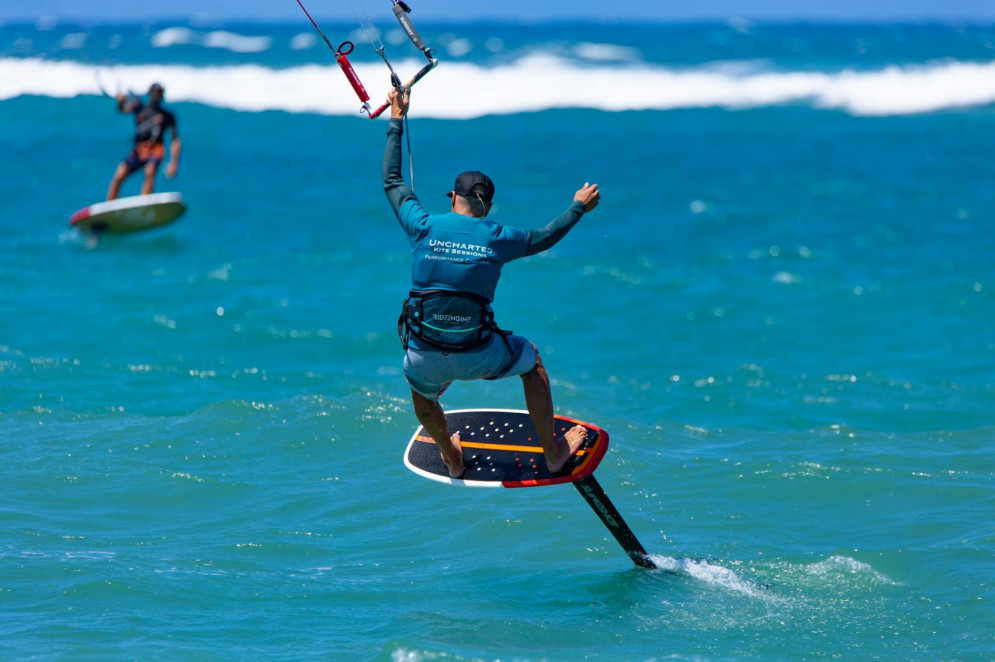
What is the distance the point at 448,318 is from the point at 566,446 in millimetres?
1211

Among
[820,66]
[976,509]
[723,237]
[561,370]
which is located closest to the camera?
[976,509]

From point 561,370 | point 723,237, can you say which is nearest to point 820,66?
point 723,237

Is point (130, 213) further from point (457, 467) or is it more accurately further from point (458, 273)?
point (458, 273)

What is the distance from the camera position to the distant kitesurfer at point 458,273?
5562 millimetres

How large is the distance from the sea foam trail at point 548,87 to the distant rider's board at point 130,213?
1804 cm

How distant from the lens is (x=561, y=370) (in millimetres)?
12719

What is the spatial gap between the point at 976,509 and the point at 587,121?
2629cm

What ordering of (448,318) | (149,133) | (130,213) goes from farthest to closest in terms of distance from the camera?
(130,213) → (149,133) → (448,318)

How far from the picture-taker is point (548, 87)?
40.0 metres

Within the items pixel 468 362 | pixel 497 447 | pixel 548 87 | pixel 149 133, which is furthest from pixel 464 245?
pixel 548 87

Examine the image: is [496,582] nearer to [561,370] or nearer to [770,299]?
[561,370]

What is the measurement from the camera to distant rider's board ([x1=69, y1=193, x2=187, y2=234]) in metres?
17.3

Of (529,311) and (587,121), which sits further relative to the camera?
(587,121)

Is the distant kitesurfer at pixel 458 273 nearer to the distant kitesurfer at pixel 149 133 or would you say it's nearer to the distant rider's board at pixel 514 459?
the distant rider's board at pixel 514 459
